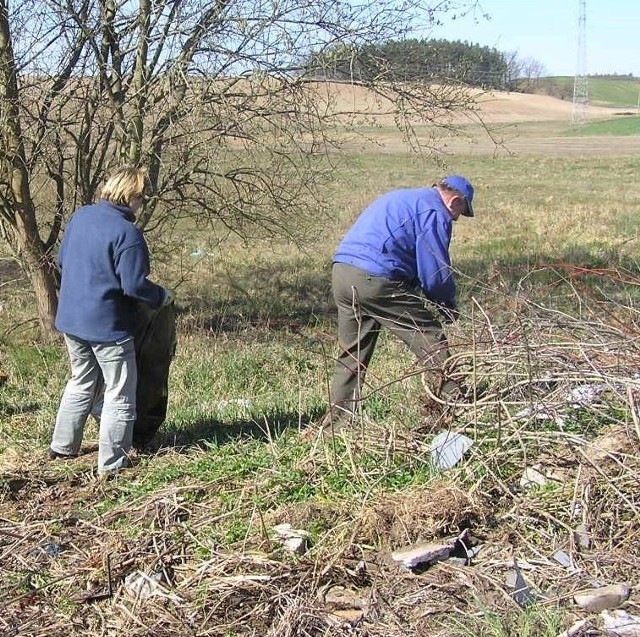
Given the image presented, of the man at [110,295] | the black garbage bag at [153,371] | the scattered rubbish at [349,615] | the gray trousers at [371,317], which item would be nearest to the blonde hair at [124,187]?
the man at [110,295]

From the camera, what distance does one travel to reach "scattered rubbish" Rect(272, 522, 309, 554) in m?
3.44

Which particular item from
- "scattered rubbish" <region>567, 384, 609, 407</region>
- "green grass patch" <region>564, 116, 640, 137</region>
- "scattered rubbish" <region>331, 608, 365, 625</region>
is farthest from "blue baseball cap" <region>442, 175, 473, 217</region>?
"green grass patch" <region>564, 116, 640, 137</region>

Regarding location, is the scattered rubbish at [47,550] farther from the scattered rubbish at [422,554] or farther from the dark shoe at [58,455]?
the scattered rubbish at [422,554]

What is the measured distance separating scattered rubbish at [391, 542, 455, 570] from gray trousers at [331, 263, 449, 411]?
58.8 inches

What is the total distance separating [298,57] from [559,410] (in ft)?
13.0

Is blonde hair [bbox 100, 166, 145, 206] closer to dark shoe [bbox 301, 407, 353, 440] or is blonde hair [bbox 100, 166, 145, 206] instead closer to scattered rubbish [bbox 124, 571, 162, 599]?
dark shoe [bbox 301, 407, 353, 440]

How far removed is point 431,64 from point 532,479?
4.59 m

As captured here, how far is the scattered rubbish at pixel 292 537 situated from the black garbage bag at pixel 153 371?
5.07 feet

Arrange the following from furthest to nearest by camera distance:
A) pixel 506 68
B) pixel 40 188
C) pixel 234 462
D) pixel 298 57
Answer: pixel 40 188 → pixel 506 68 → pixel 298 57 → pixel 234 462

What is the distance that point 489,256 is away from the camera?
12398mm

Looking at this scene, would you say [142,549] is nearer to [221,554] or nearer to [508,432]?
[221,554]

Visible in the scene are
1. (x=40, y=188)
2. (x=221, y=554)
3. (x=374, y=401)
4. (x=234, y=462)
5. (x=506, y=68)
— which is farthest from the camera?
(x=40, y=188)

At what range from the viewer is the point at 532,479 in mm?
3770

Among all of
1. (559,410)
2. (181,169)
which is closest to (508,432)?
(559,410)
